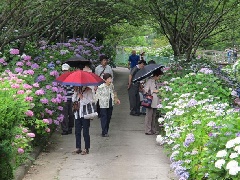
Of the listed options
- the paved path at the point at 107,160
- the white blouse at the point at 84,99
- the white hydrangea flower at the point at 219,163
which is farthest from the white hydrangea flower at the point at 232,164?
the white blouse at the point at 84,99

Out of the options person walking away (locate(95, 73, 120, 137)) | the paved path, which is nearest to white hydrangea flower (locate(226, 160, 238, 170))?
the paved path

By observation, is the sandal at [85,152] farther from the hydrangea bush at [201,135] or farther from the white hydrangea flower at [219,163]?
the white hydrangea flower at [219,163]

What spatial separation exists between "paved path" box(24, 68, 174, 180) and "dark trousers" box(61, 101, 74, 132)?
205 mm

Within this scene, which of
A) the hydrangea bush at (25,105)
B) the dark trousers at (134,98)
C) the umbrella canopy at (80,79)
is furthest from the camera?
the dark trousers at (134,98)

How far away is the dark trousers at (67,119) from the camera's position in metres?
12.2

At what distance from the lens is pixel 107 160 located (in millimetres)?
9484

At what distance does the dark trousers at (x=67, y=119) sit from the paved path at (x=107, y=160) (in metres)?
0.20

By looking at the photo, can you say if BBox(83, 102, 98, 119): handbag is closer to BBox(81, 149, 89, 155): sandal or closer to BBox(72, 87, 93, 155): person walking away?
BBox(72, 87, 93, 155): person walking away

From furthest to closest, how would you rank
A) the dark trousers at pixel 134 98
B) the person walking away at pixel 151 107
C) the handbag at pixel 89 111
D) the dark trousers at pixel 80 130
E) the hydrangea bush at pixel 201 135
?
the dark trousers at pixel 134 98 → the person walking away at pixel 151 107 → the dark trousers at pixel 80 130 → the handbag at pixel 89 111 → the hydrangea bush at pixel 201 135

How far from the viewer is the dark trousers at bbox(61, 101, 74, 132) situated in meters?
12.2

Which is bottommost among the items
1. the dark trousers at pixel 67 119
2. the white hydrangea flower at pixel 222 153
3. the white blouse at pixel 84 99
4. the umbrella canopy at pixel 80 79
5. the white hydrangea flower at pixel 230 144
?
the dark trousers at pixel 67 119

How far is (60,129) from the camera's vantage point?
12727 millimetres

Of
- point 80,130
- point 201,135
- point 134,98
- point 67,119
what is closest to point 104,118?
point 67,119

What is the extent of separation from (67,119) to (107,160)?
9.71 ft
